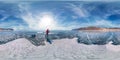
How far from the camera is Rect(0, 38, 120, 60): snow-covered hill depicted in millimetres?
3035

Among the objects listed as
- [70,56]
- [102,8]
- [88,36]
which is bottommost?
[70,56]

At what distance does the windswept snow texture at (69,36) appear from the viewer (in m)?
3.02

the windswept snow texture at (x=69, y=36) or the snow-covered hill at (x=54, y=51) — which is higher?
the windswept snow texture at (x=69, y=36)

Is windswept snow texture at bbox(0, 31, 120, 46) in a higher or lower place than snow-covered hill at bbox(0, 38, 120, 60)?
higher

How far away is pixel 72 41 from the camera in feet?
10.1

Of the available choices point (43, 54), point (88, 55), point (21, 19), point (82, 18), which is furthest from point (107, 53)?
point (21, 19)

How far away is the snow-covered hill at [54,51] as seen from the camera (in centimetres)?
304

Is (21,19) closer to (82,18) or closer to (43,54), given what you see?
(43,54)

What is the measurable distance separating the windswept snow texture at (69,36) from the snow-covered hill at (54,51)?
0.15ft

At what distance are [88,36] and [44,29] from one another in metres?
0.45

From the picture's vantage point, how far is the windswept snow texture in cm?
302

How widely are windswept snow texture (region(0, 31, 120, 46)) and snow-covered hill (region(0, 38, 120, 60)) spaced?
4 centimetres

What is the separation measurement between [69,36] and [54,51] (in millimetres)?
216

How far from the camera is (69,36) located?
9.98 ft
